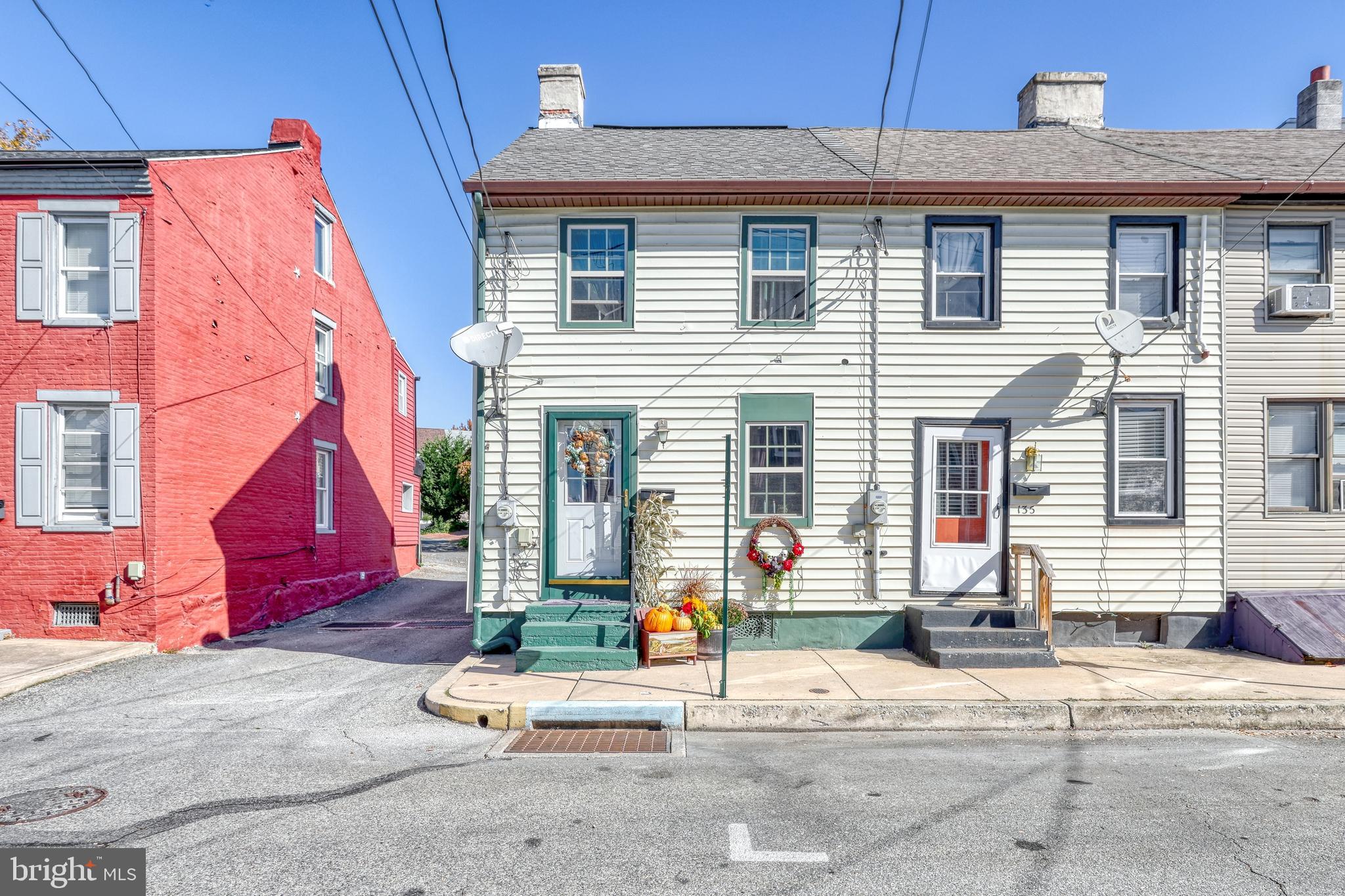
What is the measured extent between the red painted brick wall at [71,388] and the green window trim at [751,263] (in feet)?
26.8

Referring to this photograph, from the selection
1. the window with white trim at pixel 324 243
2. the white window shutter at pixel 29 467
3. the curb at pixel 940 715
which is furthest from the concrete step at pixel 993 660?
the window with white trim at pixel 324 243

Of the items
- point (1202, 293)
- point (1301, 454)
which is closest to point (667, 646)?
point (1202, 293)

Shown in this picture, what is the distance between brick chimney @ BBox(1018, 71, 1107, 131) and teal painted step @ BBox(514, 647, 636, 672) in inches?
456

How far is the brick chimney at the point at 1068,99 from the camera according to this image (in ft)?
42.2

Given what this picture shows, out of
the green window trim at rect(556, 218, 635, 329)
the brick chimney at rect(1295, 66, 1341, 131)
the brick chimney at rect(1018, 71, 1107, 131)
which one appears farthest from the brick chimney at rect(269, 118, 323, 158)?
the brick chimney at rect(1295, 66, 1341, 131)

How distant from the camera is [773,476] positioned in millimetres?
9695

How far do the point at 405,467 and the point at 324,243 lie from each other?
8280 mm

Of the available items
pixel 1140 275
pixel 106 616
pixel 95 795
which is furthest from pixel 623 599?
pixel 1140 275

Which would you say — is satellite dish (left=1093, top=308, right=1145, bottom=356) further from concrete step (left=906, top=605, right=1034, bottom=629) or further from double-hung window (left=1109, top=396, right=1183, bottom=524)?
concrete step (left=906, top=605, right=1034, bottom=629)

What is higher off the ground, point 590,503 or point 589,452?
point 589,452

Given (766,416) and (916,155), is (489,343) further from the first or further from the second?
(916,155)

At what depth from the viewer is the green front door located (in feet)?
31.0

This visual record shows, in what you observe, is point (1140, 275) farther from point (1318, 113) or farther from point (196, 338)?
point (196, 338)

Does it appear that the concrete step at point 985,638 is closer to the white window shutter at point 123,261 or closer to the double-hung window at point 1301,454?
the double-hung window at point 1301,454
